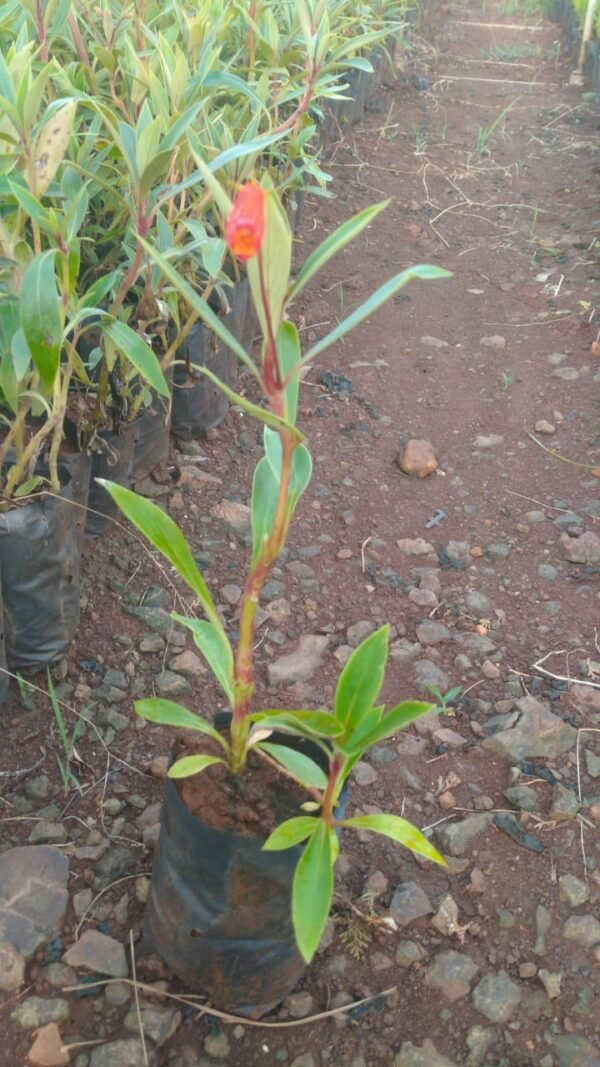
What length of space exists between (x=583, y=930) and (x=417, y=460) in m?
1.33

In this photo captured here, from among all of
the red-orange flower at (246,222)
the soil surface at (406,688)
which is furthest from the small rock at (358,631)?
the red-orange flower at (246,222)

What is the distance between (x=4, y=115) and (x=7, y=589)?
0.76m

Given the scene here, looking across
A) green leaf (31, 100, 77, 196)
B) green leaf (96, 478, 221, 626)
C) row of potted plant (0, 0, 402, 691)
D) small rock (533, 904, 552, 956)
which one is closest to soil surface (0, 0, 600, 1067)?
small rock (533, 904, 552, 956)

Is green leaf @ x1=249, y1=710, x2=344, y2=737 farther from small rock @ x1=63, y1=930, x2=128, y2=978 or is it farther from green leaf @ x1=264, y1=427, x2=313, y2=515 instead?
small rock @ x1=63, y1=930, x2=128, y2=978

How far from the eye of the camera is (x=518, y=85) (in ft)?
21.0

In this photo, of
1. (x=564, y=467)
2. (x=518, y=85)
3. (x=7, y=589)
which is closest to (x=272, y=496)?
(x=7, y=589)

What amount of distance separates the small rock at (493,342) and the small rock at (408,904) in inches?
81.6

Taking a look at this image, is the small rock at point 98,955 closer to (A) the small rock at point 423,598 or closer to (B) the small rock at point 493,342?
(A) the small rock at point 423,598

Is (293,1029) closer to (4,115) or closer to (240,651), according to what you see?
(240,651)

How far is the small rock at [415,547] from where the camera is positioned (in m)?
2.31

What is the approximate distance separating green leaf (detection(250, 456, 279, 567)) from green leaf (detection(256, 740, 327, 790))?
0.26 m

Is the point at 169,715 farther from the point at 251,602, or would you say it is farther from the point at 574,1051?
the point at 574,1051

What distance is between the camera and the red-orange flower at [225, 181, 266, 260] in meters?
0.77

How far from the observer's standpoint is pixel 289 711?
3.84 feet
